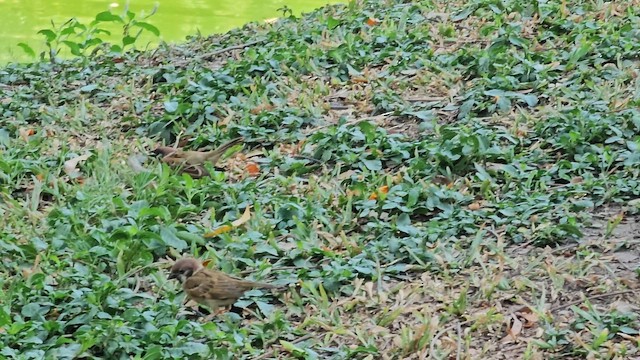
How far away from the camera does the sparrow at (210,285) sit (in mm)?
3529

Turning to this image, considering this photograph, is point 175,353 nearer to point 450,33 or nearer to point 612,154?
point 612,154

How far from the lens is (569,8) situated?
6.32 metres

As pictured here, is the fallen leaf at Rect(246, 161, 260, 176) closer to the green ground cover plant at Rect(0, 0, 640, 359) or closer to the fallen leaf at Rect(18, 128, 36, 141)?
the green ground cover plant at Rect(0, 0, 640, 359)

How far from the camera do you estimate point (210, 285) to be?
3.52 metres

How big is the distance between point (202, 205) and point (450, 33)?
96.4 inches

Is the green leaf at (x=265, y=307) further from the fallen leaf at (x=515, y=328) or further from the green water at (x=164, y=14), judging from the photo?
the green water at (x=164, y=14)

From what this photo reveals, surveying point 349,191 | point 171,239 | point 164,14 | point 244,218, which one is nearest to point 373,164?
point 349,191

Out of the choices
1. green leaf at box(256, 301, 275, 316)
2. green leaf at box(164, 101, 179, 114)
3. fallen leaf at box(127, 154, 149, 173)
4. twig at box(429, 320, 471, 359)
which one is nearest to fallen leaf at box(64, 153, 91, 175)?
fallen leaf at box(127, 154, 149, 173)

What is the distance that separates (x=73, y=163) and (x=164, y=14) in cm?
487

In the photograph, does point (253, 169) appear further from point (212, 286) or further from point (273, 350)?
point (273, 350)

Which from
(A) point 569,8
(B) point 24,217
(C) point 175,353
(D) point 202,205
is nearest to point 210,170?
(D) point 202,205

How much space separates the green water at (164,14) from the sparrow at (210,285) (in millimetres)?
5191

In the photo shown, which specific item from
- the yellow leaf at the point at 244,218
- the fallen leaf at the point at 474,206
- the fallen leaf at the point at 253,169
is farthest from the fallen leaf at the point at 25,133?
the fallen leaf at the point at 474,206

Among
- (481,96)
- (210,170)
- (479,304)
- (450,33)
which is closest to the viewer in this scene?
(479,304)
